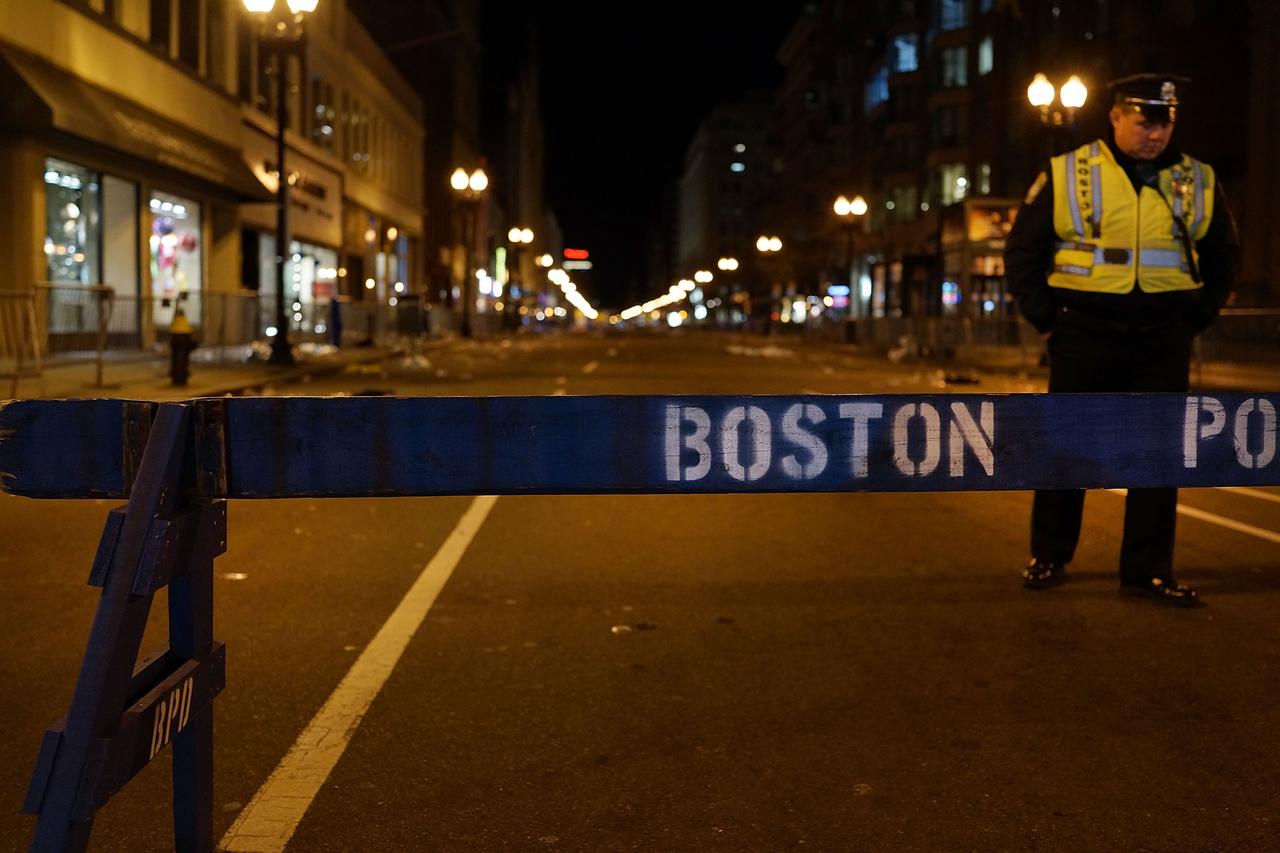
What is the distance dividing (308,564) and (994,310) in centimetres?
4941

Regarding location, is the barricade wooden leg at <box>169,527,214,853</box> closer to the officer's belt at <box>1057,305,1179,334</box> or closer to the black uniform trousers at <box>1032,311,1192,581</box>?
the black uniform trousers at <box>1032,311,1192,581</box>

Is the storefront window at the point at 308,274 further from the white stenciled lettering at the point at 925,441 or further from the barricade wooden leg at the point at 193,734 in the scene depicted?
the white stenciled lettering at the point at 925,441

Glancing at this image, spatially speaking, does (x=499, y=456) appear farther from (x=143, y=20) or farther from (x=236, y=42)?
(x=236, y=42)

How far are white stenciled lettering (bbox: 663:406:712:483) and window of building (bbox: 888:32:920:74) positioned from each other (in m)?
73.5

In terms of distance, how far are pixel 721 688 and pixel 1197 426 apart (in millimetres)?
2113

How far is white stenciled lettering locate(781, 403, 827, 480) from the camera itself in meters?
3.37

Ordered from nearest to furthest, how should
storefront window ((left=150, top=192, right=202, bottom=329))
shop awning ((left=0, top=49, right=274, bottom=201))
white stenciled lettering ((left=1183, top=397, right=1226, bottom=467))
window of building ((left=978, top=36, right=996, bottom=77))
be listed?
white stenciled lettering ((left=1183, top=397, right=1226, bottom=467)) < shop awning ((left=0, top=49, right=274, bottom=201)) < storefront window ((left=150, top=192, right=202, bottom=329)) < window of building ((left=978, top=36, right=996, bottom=77))

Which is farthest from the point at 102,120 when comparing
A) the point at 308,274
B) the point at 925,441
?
the point at 925,441

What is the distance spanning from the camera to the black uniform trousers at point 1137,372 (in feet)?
20.5

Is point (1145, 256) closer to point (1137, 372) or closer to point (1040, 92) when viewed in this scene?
point (1137, 372)

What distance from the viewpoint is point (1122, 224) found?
6188mm

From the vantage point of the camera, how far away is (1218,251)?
632cm

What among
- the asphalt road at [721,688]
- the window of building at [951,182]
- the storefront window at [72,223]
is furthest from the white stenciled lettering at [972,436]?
the window of building at [951,182]

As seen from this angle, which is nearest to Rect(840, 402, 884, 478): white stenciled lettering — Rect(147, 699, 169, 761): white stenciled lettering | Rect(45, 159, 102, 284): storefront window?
Rect(147, 699, 169, 761): white stenciled lettering
